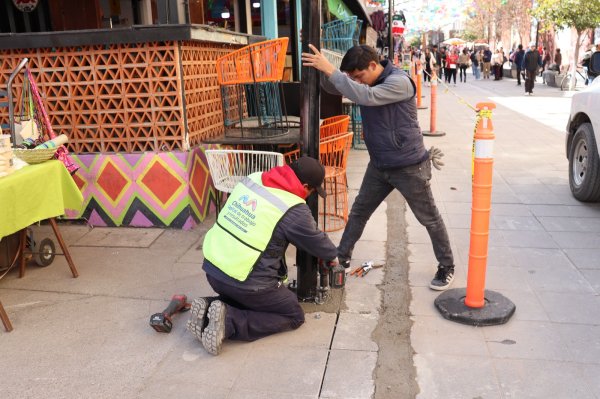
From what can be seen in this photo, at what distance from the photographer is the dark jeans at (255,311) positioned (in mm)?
3521

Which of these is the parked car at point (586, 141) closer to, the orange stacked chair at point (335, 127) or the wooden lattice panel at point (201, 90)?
the orange stacked chair at point (335, 127)

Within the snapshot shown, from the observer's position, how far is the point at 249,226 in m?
3.43

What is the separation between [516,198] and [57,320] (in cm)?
528

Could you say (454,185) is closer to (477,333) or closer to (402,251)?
(402,251)

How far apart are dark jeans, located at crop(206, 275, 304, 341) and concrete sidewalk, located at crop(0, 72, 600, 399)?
0.09 metres

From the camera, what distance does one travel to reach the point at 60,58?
18.8ft

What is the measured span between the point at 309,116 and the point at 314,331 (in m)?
1.47

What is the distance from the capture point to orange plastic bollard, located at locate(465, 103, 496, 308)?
356cm

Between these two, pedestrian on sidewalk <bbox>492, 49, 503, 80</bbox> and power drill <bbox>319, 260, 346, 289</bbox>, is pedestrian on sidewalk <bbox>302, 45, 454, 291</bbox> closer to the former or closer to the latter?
power drill <bbox>319, 260, 346, 289</bbox>

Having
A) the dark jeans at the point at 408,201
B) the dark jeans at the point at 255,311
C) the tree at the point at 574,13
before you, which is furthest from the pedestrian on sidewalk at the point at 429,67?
the dark jeans at the point at 255,311

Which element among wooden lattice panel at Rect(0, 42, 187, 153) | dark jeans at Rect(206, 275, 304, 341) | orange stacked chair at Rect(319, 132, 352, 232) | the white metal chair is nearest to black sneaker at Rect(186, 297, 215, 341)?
dark jeans at Rect(206, 275, 304, 341)

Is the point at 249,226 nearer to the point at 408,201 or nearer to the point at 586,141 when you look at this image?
the point at 408,201

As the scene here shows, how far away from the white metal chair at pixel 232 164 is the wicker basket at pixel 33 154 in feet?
4.58

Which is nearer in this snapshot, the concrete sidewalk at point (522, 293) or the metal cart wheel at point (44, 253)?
the concrete sidewalk at point (522, 293)
